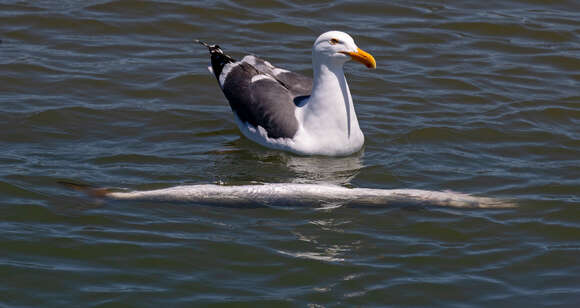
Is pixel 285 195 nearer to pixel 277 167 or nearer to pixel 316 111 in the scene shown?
pixel 277 167

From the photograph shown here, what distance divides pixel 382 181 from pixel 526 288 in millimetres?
2359

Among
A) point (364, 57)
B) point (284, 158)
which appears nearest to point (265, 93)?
point (284, 158)

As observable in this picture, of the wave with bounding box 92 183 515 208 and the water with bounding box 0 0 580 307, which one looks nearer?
the water with bounding box 0 0 580 307

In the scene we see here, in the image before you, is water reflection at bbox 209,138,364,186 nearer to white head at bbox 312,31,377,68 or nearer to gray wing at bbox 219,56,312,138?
gray wing at bbox 219,56,312,138

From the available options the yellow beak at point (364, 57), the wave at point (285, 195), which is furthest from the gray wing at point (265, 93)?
the wave at point (285, 195)

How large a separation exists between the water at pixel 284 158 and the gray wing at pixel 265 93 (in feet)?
1.05

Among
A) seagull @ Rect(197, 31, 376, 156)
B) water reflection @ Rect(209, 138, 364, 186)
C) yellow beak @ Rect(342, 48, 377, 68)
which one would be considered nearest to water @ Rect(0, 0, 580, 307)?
water reflection @ Rect(209, 138, 364, 186)

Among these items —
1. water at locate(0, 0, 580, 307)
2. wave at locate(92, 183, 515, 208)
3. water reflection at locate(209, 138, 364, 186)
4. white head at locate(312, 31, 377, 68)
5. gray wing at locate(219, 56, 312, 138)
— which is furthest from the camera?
gray wing at locate(219, 56, 312, 138)

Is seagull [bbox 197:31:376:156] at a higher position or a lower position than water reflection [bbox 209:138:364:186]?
higher

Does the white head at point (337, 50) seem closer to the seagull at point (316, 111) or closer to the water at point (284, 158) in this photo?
the seagull at point (316, 111)

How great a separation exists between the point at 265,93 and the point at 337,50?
38.1 inches

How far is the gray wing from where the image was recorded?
1020cm

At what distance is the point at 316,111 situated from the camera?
10.2 metres

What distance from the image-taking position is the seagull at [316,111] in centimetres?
1004
